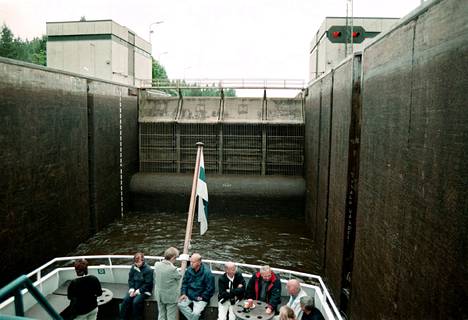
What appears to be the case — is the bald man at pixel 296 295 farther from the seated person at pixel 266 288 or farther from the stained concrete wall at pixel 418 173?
the stained concrete wall at pixel 418 173

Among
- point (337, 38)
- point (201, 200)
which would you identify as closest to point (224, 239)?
point (201, 200)

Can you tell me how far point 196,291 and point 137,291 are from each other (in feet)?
3.42

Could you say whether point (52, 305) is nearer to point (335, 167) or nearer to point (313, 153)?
point (335, 167)

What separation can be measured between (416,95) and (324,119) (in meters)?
7.78

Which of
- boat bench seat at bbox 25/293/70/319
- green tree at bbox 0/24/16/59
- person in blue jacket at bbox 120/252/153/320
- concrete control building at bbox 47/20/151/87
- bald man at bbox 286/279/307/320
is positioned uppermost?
green tree at bbox 0/24/16/59

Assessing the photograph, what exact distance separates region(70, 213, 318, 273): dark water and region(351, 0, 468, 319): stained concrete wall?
5644 millimetres

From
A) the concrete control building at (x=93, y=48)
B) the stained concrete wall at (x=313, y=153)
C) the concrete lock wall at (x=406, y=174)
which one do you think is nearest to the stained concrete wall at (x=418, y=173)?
the concrete lock wall at (x=406, y=174)

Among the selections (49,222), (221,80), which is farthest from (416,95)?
(221,80)

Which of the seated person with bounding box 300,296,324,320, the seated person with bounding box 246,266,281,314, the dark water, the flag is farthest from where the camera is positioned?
the dark water

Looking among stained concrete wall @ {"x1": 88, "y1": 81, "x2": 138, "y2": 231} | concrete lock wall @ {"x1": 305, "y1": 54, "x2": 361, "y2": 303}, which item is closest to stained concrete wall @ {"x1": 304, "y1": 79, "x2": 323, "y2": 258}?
concrete lock wall @ {"x1": 305, "y1": 54, "x2": 361, "y2": 303}

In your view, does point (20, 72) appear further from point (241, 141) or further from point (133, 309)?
point (241, 141)

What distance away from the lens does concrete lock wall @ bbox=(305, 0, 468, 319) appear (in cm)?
434

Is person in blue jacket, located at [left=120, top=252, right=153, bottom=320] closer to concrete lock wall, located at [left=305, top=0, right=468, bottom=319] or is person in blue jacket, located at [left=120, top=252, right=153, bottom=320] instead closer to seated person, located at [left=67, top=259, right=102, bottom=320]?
seated person, located at [left=67, top=259, right=102, bottom=320]

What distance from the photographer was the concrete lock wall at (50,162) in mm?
10203
